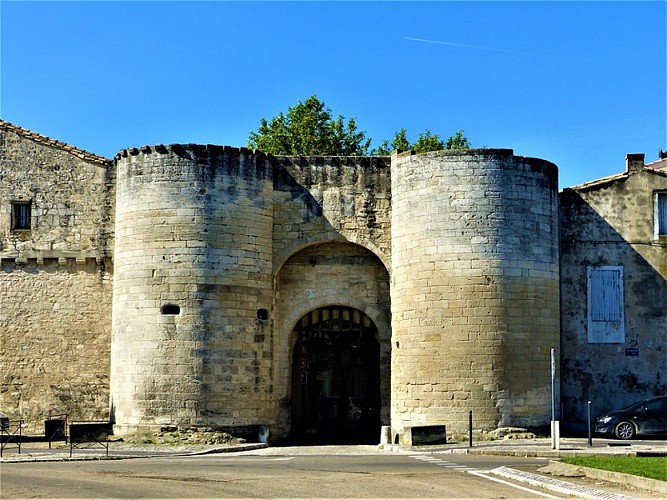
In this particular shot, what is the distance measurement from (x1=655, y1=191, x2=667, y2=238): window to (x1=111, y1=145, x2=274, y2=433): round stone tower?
10.8 m

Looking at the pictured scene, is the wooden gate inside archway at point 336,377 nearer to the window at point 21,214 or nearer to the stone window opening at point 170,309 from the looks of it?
the stone window opening at point 170,309

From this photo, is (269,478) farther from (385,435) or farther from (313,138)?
(313,138)

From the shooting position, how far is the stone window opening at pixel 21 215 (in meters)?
29.2

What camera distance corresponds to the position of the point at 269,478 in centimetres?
1588

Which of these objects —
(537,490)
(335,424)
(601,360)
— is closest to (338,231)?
(335,424)

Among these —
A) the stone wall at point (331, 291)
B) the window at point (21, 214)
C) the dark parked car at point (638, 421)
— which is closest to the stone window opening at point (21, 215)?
the window at point (21, 214)

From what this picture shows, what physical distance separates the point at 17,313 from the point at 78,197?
360 cm

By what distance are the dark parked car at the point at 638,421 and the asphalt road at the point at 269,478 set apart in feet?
18.2

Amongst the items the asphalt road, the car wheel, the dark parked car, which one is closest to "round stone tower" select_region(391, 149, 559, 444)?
the dark parked car

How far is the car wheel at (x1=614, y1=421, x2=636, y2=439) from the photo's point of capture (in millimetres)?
24844

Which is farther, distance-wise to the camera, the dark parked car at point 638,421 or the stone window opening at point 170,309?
the stone window opening at point 170,309

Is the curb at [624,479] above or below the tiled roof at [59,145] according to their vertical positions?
below

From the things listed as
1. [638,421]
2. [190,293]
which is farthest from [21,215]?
[638,421]

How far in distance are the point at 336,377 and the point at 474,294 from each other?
6717 mm
